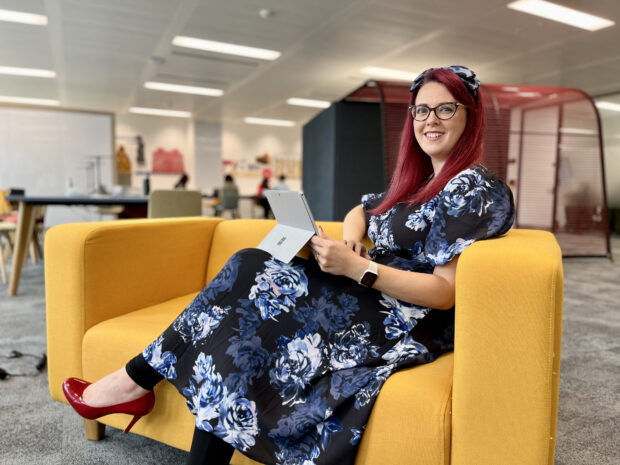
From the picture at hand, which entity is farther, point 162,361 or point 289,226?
point 289,226

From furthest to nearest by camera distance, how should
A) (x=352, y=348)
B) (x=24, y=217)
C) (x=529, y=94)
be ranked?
(x=529, y=94)
(x=24, y=217)
(x=352, y=348)

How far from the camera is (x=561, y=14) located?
4863 millimetres

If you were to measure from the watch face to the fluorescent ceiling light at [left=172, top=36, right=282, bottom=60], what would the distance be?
5508mm

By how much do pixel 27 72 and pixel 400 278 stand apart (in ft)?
26.7

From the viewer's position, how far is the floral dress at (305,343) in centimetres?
97

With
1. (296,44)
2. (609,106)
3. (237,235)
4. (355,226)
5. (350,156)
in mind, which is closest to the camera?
(355,226)

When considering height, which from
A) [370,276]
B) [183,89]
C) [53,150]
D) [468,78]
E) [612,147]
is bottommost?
[370,276]

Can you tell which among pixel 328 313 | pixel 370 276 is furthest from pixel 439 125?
pixel 328 313

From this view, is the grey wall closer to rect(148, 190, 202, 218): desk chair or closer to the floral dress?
rect(148, 190, 202, 218): desk chair

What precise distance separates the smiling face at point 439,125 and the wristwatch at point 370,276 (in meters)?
0.46

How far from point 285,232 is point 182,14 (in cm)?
455

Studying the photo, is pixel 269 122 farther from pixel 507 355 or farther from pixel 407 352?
pixel 507 355

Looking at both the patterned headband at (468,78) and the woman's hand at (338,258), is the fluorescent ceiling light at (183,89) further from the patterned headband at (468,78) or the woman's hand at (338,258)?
the woman's hand at (338,258)

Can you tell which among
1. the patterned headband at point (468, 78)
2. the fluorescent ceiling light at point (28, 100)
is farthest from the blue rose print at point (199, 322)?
the fluorescent ceiling light at point (28, 100)
